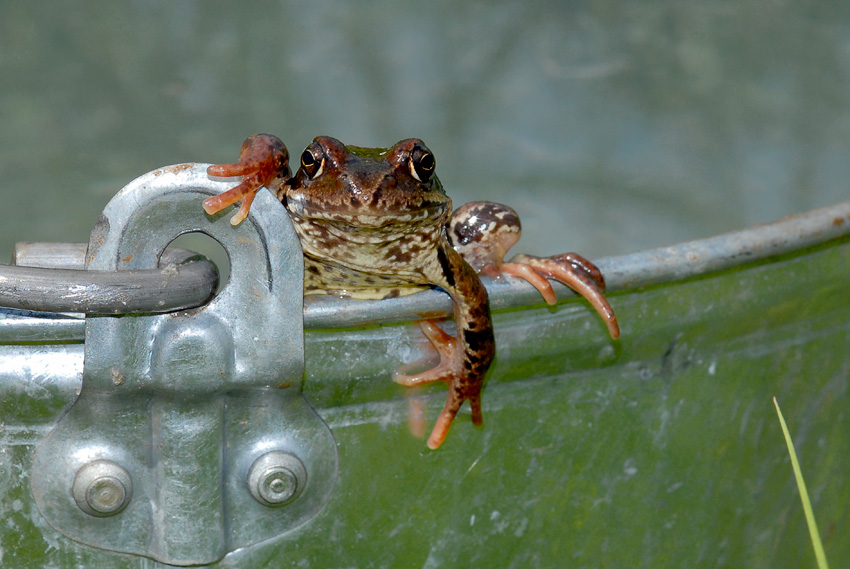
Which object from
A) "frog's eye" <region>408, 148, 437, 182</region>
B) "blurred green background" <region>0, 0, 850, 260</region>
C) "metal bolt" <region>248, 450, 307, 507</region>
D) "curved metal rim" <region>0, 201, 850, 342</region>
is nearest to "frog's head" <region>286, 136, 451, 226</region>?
"frog's eye" <region>408, 148, 437, 182</region>

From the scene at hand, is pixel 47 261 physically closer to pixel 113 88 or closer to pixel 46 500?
pixel 46 500

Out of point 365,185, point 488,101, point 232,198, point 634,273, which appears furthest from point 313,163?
point 488,101

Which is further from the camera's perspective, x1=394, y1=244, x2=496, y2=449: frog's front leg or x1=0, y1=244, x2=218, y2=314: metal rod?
x1=394, y1=244, x2=496, y2=449: frog's front leg

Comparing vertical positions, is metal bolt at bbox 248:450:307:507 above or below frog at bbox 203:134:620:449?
below

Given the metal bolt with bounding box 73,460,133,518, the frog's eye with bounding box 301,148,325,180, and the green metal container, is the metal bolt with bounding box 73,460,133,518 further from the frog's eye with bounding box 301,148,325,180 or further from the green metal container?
the frog's eye with bounding box 301,148,325,180

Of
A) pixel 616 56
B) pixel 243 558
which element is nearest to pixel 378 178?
pixel 243 558

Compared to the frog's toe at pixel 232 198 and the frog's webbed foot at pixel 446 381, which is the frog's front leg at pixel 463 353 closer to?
the frog's webbed foot at pixel 446 381

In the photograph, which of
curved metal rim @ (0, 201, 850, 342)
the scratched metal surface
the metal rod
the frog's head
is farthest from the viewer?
the scratched metal surface

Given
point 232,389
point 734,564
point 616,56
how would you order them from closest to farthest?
1. point 232,389
2. point 734,564
3. point 616,56
